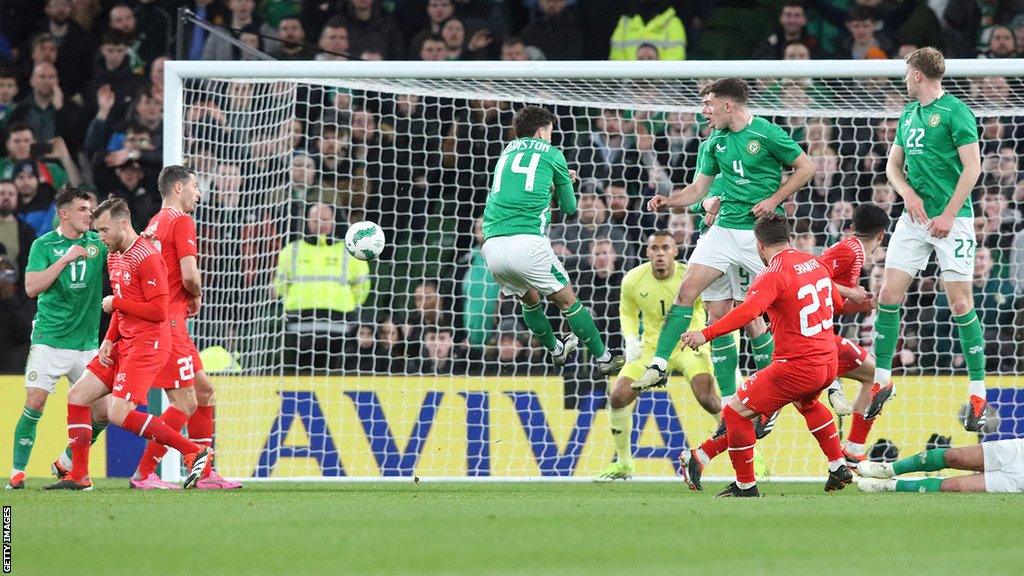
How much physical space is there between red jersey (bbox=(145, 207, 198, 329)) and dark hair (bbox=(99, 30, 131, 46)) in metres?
5.92

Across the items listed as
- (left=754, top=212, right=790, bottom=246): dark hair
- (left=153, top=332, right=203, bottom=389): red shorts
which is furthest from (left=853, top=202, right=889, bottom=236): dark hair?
(left=153, top=332, right=203, bottom=389): red shorts

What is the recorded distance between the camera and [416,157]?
46.2 feet

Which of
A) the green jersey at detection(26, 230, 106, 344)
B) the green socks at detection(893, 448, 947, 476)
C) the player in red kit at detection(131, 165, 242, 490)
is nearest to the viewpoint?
the green socks at detection(893, 448, 947, 476)

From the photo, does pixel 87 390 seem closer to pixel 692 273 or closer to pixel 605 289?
pixel 692 273

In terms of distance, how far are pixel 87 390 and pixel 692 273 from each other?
3959 millimetres

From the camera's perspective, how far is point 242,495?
340 inches

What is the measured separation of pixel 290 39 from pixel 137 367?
656 centimetres

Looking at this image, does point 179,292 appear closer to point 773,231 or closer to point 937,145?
point 773,231

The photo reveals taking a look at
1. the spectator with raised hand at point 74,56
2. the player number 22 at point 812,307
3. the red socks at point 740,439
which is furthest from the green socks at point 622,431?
the spectator with raised hand at point 74,56

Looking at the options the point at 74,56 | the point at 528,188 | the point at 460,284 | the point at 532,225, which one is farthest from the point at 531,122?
the point at 74,56

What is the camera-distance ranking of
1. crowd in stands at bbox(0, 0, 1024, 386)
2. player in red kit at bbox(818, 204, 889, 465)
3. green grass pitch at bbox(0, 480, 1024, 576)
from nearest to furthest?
green grass pitch at bbox(0, 480, 1024, 576) → player in red kit at bbox(818, 204, 889, 465) → crowd in stands at bbox(0, 0, 1024, 386)

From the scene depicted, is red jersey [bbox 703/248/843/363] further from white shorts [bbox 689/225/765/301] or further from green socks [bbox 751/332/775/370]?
green socks [bbox 751/332/775/370]

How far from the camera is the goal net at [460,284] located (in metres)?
11.8

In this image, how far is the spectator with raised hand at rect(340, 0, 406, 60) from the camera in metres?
14.6
